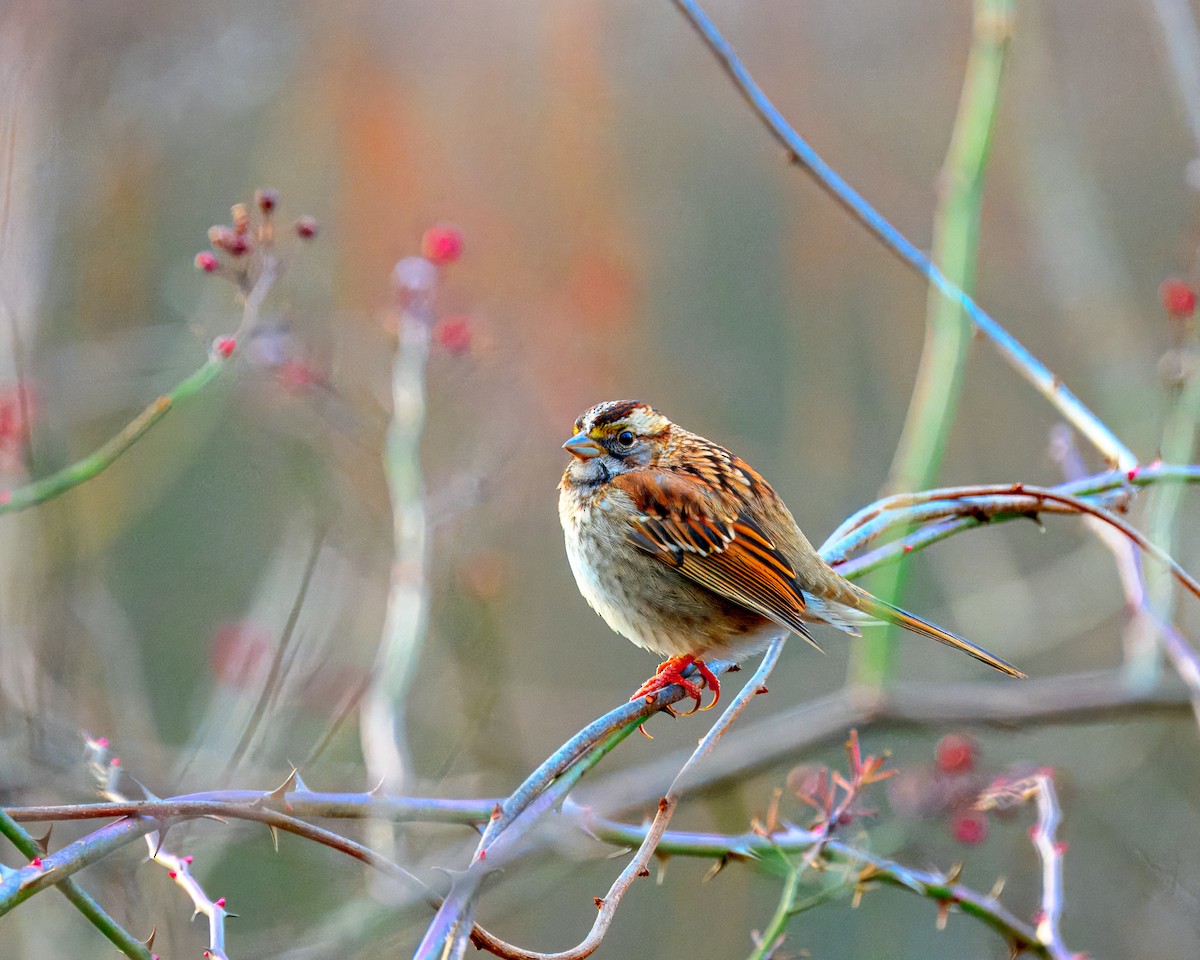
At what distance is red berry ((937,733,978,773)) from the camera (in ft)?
11.0

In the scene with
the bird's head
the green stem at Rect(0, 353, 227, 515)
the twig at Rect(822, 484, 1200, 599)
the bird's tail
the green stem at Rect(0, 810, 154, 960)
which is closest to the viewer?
the green stem at Rect(0, 810, 154, 960)

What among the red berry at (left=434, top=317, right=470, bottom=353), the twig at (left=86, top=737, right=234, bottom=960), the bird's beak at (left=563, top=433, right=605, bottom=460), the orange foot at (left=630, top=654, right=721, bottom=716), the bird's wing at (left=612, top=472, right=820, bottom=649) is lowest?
the orange foot at (left=630, top=654, right=721, bottom=716)

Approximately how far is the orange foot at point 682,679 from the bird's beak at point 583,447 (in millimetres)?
635

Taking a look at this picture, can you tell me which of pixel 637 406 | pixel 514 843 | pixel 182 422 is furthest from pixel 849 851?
pixel 182 422

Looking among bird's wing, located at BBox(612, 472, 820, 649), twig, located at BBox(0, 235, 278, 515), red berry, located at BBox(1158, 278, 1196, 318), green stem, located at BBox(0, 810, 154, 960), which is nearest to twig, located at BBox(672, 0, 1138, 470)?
red berry, located at BBox(1158, 278, 1196, 318)

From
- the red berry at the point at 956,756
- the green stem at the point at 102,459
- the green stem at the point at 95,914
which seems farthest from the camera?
the red berry at the point at 956,756

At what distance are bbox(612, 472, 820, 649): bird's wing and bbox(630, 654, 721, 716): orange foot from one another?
0.20 metres

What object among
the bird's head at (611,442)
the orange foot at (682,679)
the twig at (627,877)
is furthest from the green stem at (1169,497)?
the bird's head at (611,442)

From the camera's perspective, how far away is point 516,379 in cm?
479

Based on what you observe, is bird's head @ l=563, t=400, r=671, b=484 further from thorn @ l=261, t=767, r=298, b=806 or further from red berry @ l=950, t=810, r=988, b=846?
thorn @ l=261, t=767, r=298, b=806

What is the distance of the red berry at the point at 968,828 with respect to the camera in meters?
3.29

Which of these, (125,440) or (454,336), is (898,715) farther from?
(125,440)

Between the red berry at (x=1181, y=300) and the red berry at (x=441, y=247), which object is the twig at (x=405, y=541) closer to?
the red berry at (x=441, y=247)

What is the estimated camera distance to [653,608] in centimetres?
338
